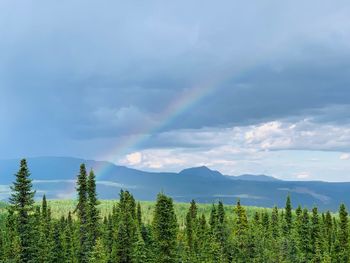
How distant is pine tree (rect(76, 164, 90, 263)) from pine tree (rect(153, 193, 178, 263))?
22.7 meters

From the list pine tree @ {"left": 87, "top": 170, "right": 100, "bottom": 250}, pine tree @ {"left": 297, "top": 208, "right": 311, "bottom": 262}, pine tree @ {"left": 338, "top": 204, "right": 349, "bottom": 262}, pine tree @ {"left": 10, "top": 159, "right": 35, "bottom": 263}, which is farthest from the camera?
pine tree @ {"left": 338, "top": 204, "right": 349, "bottom": 262}

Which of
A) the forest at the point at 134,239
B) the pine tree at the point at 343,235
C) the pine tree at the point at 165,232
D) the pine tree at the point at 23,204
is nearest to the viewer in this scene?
the pine tree at the point at 23,204

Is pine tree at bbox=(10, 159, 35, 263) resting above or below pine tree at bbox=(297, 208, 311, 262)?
above

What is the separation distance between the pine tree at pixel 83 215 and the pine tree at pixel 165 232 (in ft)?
74.4

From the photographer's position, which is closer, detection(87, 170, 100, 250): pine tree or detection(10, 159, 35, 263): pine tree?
detection(10, 159, 35, 263): pine tree

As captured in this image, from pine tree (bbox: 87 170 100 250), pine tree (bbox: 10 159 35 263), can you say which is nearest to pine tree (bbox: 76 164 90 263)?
pine tree (bbox: 87 170 100 250)

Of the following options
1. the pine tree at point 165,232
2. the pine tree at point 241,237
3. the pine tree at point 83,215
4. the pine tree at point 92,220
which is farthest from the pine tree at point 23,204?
the pine tree at point 241,237

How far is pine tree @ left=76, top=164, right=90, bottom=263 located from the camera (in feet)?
301

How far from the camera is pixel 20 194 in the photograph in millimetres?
64750

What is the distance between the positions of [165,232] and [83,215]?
25962mm

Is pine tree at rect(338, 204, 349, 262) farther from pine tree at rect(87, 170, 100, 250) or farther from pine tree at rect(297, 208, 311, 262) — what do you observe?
pine tree at rect(87, 170, 100, 250)

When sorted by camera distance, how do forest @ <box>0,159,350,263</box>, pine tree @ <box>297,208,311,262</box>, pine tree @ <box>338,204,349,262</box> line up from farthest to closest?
pine tree @ <box>338,204,349,262</box>, pine tree @ <box>297,208,311,262</box>, forest @ <box>0,159,350,263</box>

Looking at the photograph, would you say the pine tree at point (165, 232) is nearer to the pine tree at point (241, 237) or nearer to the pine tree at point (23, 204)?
the pine tree at point (23, 204)

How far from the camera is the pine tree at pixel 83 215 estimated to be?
91875 mm
